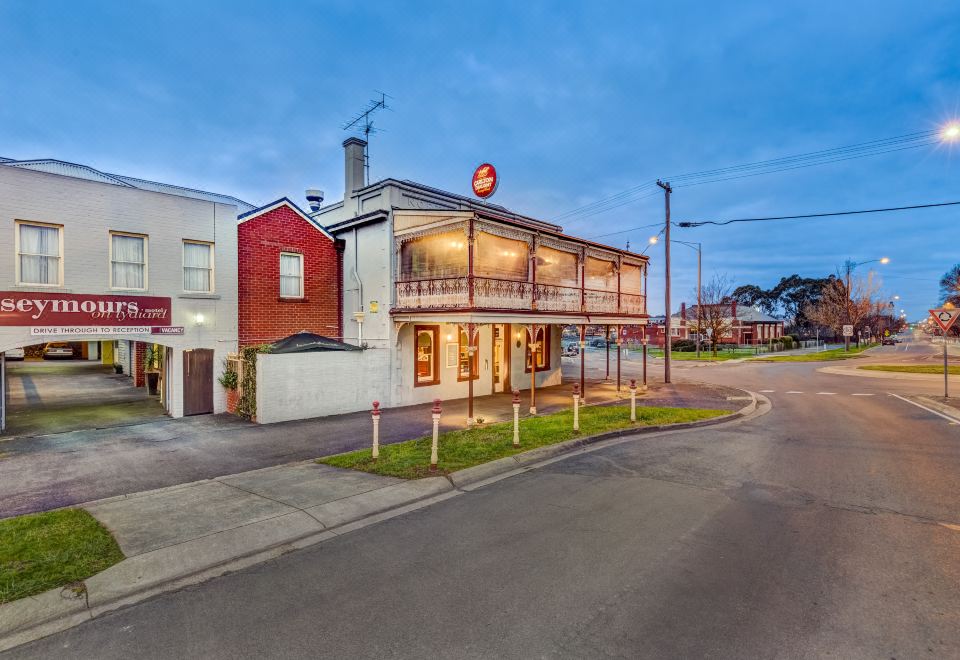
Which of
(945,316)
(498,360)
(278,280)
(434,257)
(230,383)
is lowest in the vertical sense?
(230,383)

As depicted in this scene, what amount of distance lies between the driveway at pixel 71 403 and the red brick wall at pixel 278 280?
4.17 metres

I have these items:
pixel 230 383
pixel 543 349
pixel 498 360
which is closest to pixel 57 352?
pixel 230 383

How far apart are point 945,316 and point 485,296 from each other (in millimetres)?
16556

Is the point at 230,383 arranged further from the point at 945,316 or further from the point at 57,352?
the point at 57,352

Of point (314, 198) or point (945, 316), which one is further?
point (314, 198)

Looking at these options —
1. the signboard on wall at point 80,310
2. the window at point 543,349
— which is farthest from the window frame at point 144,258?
the window at point 543,349

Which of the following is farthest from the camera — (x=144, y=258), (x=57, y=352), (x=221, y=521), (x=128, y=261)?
(x=57, y=352)

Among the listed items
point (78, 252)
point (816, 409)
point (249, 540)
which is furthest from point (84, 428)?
point (816, 409)

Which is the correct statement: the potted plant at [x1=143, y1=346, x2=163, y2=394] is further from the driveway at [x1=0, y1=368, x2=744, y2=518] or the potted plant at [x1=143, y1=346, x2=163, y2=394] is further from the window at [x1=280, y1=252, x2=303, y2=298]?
the driveway at [x1=0, y1=368, x2=744, y2=518]

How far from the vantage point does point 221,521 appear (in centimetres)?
655

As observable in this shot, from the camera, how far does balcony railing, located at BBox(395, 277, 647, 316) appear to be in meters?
15.4

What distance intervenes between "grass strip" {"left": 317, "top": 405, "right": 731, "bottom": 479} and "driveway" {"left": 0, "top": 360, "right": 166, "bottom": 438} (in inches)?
337

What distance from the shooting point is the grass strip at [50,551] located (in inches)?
193

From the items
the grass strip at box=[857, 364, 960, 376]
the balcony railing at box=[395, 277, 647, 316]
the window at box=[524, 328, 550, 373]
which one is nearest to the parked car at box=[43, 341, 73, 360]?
the balcony railing at box=[395, 277, 647, 316]
